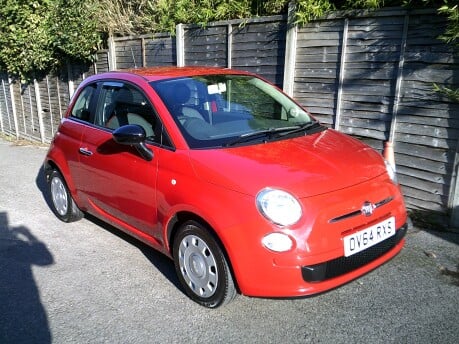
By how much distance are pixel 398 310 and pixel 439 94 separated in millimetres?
2356

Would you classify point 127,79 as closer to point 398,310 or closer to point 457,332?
point 398,310

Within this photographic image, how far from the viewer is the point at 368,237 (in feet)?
9.59

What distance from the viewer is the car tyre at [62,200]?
5.08m

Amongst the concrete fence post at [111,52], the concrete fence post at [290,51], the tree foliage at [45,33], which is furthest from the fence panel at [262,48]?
the tree foliage at [45,33]

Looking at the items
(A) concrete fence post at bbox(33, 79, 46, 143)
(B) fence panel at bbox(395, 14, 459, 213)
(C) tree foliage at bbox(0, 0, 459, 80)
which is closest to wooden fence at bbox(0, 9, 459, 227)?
A: (B) fence panel at bbox(395, 14, 459, 213)

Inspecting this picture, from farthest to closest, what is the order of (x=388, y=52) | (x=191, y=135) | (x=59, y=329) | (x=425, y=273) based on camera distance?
(x=388, y=52) → (x=425, y=273) → (x=191, y=135) → (x=59, y=329)

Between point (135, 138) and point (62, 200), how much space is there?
2232mm

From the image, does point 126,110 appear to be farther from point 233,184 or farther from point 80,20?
point 80,20

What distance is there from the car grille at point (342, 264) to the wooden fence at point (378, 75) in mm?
1874

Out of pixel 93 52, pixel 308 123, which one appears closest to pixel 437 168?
pixel 308 123

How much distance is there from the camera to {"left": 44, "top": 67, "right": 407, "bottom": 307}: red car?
108 inches

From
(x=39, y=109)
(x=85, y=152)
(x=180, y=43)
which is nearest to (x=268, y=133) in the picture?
(x=85, y=152)

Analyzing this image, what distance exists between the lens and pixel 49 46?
9961 millimetres

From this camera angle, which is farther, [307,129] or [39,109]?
[39,109]
